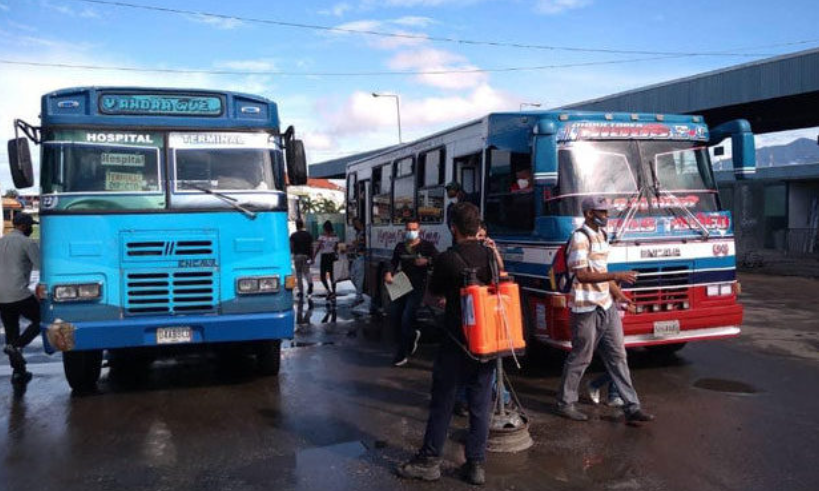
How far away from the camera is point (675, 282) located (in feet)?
24.5

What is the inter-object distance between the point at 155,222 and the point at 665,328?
17.9ft

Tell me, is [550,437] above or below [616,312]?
below

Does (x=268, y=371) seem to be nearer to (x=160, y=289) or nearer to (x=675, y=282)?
(x=160, y=289)

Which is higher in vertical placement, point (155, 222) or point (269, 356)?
point (155, 222)

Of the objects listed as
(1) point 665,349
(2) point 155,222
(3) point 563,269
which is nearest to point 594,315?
(3) point 563,269

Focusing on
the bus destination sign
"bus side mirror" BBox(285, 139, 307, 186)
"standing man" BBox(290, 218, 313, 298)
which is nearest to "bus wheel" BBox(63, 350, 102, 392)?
the bus destination sign

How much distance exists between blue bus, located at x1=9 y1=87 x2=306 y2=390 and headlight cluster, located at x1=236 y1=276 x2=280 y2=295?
1cm

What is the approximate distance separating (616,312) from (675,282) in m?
1.79

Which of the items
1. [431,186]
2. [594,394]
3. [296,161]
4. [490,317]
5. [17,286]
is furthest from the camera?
[431,186]

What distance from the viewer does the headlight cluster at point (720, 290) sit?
25.0ft

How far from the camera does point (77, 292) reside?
6691 millimetres

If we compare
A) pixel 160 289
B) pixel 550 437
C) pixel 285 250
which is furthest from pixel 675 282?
pixel 160 289

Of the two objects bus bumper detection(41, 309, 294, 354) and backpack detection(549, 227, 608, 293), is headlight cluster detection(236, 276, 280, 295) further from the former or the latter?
backpack detection(549, 227, 608, 293)

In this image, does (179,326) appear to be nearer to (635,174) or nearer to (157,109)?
(157,109)
